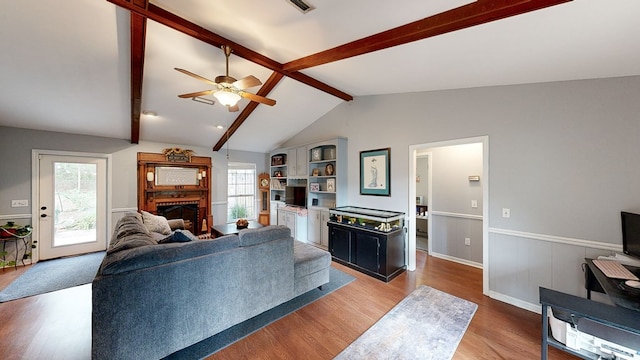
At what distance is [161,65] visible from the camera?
311 centimetres

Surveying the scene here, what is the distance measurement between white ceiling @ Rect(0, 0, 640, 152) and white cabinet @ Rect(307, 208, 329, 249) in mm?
2548

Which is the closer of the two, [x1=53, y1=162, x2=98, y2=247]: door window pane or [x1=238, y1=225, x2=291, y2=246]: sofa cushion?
[x1=238, y1=225, x2=291, y2=246]: sofa cushion

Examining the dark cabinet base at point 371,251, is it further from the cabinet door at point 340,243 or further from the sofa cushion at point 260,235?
the sofa cushion at point 260,235

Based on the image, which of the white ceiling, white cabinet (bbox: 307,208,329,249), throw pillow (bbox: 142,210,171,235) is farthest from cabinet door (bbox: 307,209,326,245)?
throw pillow (bbox: 142,210,171,235)

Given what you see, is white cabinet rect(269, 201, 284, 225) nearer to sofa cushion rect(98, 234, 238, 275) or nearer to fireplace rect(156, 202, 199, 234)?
fireplace rect(156, 202, 199, 234)

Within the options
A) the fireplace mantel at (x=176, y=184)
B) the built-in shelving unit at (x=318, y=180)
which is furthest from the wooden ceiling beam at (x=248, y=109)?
the built-in shelving unit at (x=318, y=180)

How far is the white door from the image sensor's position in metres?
4.18

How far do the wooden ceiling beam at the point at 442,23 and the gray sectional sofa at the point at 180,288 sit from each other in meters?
2.19

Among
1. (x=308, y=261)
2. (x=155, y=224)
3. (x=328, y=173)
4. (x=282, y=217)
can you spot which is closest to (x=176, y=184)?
(x=155, y=224)

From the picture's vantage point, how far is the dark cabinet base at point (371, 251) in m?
3.46

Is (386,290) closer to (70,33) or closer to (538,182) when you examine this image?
(538,182)

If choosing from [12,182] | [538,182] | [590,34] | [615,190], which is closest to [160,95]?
[12,182]

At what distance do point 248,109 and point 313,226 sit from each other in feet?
9.37

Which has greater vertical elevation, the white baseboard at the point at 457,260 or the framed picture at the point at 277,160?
the framed picture at the point at 277,160
